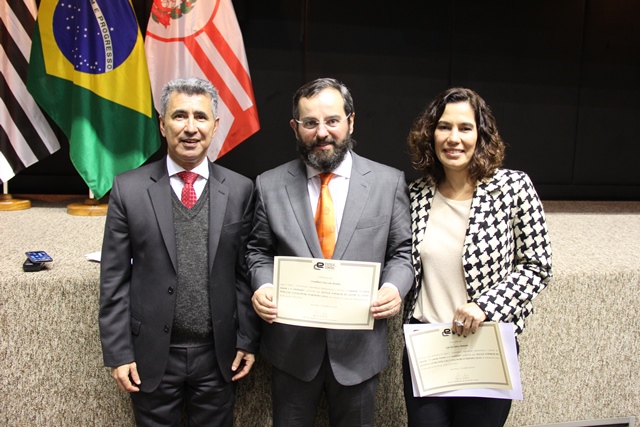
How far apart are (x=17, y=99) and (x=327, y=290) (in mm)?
2166

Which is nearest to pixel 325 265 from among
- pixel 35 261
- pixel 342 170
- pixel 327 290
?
pixel 327 290

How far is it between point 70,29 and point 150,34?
0.37 m

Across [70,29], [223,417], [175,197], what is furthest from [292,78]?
[223,417]

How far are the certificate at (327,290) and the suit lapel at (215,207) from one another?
20cm

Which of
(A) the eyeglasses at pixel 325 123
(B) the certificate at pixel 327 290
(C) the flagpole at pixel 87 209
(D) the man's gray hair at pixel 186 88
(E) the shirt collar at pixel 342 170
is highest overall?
(D) the man's gray hair at pixel 186 88

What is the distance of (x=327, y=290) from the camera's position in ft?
4.09

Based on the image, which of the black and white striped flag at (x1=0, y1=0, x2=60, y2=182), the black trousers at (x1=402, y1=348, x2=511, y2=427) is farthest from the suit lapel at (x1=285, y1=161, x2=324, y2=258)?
the black and white striped flag at (x1=0, y1=0, x2=60, y2=182)

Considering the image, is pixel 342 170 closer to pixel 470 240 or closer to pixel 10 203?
pixel 470 240

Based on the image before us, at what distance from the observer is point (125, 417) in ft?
5.64

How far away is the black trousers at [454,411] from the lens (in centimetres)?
134

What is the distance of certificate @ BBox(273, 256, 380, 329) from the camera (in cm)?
124

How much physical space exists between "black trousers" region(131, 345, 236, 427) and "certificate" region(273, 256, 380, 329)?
0.31 metres

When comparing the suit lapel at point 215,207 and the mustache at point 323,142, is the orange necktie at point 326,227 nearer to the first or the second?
the mustache at point 323,142

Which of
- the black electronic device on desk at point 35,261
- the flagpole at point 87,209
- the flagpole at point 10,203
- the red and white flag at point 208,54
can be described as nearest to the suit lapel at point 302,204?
the black electronic device on desk at point 35,261
